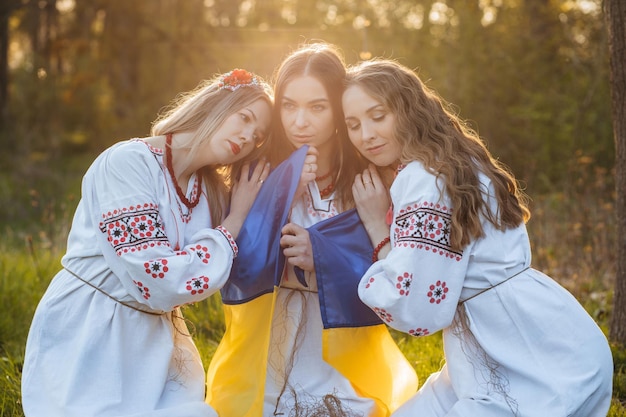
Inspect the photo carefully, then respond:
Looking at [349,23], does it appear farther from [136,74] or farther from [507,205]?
[507,205]

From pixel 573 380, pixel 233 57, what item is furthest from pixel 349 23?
pixel 573 380

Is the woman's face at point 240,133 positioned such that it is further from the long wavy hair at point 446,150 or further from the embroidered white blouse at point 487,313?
the embroidered white blouse at point 487,313

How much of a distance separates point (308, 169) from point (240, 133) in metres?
0.34

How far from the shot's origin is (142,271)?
2.87m

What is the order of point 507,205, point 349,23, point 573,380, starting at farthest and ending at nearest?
→ point 349,23 → point 507,205 → point 573,380

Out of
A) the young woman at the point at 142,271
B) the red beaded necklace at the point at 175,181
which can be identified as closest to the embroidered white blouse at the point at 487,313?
the young woman at the point at 142,271

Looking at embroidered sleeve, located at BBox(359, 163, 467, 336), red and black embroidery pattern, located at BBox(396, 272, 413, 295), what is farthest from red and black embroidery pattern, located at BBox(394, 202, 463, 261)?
red and black embroidery pattern, located at BBox(396, 272, 413, 295)

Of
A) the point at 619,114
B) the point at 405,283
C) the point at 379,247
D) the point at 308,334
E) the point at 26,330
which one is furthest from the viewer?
the point at 26,330

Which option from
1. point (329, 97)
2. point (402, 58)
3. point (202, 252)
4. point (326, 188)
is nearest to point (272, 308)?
point (202, 252)

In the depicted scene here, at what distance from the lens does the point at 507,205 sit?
2.97 meters

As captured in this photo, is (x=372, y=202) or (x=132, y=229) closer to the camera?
(x=132, y=229)

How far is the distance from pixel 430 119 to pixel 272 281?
98cm

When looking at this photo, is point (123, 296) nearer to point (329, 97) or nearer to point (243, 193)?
point (243, 193)

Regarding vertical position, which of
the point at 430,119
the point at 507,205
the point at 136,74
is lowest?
the point at 136,74
